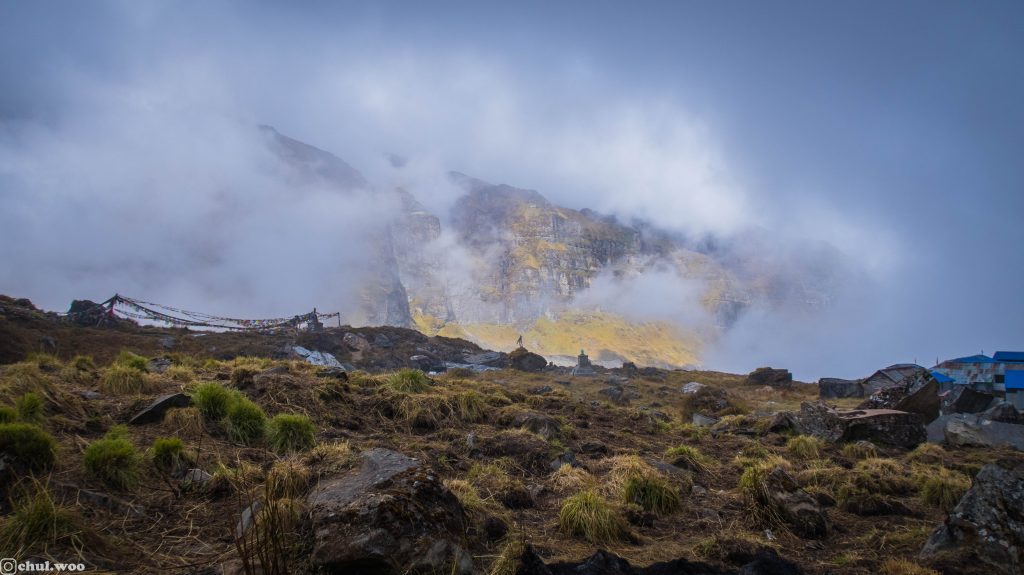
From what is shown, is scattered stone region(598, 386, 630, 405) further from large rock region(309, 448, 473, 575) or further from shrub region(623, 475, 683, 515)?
large rock region(309, 448, 473, 575)

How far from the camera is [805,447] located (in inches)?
439

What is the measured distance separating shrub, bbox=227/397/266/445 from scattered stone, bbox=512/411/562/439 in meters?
4.88

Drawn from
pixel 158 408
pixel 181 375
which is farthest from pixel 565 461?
pixel 181 375

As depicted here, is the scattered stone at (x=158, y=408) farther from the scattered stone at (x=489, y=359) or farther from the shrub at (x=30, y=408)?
the scattered stone at (x=489, y=359)

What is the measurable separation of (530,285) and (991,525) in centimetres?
15334

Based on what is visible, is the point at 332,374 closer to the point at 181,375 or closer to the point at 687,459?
the point at 181,375

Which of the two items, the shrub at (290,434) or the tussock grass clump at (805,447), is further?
the tussock grass clump at (805,447)

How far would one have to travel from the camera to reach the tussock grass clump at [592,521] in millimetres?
5262

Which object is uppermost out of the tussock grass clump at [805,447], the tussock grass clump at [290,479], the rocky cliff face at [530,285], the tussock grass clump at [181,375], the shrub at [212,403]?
the rocky cliff face at [530,285]

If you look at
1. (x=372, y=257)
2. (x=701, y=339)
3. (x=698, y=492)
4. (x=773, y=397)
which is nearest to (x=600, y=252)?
(x=701, y=339)

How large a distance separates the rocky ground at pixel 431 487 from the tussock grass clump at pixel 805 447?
5cm

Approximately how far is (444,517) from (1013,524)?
4966 mm

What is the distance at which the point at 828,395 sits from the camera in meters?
31.1

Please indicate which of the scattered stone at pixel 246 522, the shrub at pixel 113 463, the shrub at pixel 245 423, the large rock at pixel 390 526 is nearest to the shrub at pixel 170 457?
the shrub at pixel 113 463
